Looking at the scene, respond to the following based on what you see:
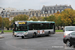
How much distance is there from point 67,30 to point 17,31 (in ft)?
40.5

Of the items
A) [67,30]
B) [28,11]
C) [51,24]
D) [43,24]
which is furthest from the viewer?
[28,11]

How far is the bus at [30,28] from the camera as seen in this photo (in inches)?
1160

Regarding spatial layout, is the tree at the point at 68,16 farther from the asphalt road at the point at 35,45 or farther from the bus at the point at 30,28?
the asphalt road at the point at 35,45

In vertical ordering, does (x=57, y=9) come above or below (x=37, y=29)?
above

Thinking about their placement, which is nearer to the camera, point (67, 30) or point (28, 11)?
point (67, 30)

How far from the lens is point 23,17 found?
93812 mm

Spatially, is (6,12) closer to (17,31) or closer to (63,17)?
(63,17)

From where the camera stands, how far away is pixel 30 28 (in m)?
30.5

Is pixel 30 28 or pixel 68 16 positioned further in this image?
pixel 68 16

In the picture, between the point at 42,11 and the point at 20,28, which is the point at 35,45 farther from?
the point at 42,11

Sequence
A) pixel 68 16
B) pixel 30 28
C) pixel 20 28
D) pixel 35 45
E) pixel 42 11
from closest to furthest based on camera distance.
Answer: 1. pixel 35 45
2. pixel 20 28
3. pixel 30 28
4. pixel 68 16
5. pixel 42 11

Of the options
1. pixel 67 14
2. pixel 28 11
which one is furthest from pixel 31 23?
pixel 28 11

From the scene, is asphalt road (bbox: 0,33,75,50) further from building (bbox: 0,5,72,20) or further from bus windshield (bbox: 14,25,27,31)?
building (bbox: 0,5,72,20)

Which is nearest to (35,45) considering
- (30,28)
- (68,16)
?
(30,28)
